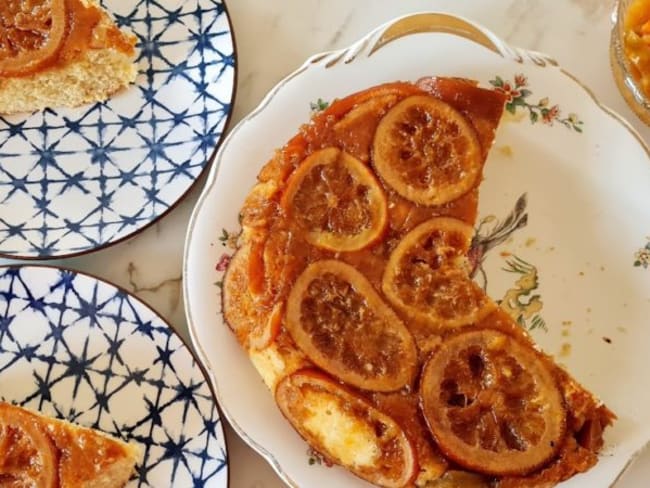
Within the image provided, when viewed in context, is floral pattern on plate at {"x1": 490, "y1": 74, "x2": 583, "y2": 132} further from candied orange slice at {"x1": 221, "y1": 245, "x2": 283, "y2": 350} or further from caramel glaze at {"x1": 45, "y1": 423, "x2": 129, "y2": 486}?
caramel glaze at {"x1": 45, "y1": 423, "x2": 129, "y2": 486}

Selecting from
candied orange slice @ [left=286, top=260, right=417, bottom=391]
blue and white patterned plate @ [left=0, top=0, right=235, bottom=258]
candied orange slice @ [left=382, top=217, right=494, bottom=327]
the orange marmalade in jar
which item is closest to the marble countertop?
blue and white patterned plate @ [left=0, top=0, right=235, bottom=258]

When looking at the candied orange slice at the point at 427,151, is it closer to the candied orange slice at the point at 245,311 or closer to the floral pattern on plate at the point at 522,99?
the floral pattern on plate at the point at 522,99

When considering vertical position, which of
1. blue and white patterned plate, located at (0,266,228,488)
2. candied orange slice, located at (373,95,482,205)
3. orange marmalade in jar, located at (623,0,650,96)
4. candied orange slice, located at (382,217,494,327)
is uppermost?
orange marmalade in jar, located at (623,0,650,96)

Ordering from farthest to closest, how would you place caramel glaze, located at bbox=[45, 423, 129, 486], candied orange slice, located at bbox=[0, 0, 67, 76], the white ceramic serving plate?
candied orange slice, located at bbox=[0, 0, 67, 76] → the white ceramic serving plate → caramel glaze, located at bbox=[45, 423, 129, 486]

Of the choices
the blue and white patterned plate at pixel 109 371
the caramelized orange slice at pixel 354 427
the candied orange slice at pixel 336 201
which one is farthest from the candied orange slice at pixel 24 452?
the candied orange slice at pixel 336 201

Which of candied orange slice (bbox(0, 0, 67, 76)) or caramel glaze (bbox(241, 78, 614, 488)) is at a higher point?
caramel glaze (bbox(241, 78, 614, 488))

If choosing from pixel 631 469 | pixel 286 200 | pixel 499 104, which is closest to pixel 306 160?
pixel 286 200

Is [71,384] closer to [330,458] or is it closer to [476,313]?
[330,458]
